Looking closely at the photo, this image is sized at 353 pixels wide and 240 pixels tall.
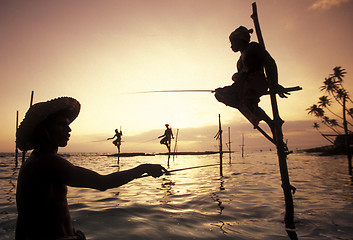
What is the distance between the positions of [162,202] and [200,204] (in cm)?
121

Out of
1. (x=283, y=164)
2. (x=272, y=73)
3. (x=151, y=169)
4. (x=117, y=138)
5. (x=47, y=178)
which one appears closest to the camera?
(x=47, y=178)

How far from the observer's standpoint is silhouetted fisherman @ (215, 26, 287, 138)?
4.16 metres

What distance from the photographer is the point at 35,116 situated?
65.6 inches

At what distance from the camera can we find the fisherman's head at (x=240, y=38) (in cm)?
425

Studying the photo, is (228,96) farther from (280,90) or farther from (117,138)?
(117,138)

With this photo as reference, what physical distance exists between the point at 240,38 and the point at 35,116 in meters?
4.02

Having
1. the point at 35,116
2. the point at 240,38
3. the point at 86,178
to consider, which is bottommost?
the point at 86,178

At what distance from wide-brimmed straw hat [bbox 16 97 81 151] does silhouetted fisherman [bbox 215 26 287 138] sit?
11.3 ft

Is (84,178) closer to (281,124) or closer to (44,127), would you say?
(44,127)

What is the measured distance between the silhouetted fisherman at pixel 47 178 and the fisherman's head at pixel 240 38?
363 centimetres

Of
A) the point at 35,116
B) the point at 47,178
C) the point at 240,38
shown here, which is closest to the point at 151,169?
the point at 47,178

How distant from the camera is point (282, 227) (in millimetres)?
4180

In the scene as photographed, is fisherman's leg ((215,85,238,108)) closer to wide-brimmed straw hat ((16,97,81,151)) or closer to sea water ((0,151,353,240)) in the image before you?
sea water ((0,151,353,240))

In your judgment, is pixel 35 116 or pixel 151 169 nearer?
pixel 35 116
